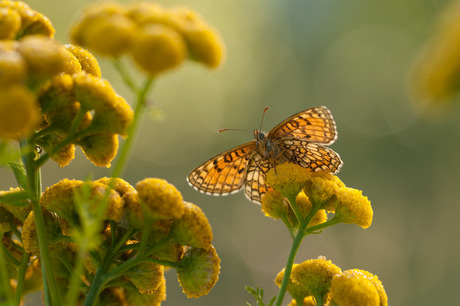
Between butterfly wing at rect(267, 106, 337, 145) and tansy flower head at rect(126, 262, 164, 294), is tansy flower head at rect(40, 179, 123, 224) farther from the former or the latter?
butterfly wing at rect(267, 106, 337, 145)

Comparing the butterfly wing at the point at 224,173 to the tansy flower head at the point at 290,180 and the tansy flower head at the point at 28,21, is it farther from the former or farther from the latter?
the tansy flower head at the point at 28,21

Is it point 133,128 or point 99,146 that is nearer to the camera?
point 133,128

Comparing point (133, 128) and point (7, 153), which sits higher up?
point (133, 128)

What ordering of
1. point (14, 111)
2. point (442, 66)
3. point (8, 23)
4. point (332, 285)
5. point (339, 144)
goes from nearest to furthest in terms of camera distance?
1. point (442, 66)
2. point (14, 111)
3. point (8, 23)
4. point (332, 285)
5. point (339, 144)

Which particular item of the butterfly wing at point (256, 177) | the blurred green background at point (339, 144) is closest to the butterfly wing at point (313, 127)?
the butterfly wing at point (256, 177)

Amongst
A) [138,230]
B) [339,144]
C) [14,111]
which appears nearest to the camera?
[14,111]

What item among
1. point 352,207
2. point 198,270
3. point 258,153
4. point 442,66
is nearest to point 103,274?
point 198,270

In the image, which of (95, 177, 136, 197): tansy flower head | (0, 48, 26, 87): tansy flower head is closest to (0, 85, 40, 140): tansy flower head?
(0, 48, 26, 87): tansy flower head

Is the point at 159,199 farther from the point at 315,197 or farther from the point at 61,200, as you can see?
the point at 315,197

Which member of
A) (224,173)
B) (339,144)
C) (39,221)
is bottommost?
(39,221)
